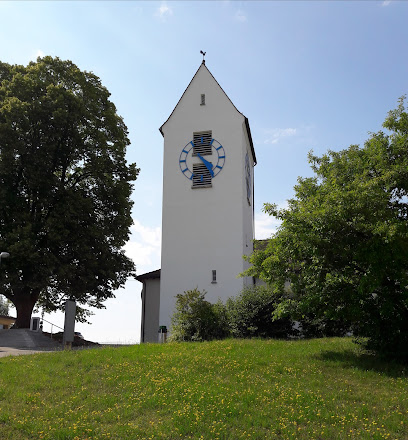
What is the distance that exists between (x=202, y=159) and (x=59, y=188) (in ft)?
29.8

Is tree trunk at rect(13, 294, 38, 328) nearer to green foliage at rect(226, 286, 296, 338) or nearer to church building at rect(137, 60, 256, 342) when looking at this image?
church building at rect(137, 60, 256, 342)

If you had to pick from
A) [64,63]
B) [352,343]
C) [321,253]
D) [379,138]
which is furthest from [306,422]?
[64,63]

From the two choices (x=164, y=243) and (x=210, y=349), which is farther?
(x=164, y=243)

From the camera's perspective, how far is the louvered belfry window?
30.7m

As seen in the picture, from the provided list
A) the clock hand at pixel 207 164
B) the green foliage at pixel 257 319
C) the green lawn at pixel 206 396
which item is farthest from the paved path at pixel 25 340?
the clock hand at pixel 207 164

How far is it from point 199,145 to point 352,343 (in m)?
17.3

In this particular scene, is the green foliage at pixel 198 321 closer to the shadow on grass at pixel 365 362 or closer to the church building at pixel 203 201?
the church building at pixel 203 201

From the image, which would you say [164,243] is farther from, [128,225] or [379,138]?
[379,138]

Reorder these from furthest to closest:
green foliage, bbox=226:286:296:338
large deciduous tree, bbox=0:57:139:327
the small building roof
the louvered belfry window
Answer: the small building roof < the louvered belfry window < large deciduous tree, bbox=0:57:139:327 < green foliage, bbox=226:286:296:338

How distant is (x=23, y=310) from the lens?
30016 millimetres

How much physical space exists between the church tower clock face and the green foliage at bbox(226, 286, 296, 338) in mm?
10366

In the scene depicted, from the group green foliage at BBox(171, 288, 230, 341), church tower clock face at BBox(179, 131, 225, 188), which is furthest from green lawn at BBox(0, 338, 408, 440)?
church tower clock face at BBox(179, 131, 225, 188)

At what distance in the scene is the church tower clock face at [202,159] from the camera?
98.8ft

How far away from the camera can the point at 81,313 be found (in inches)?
1312
